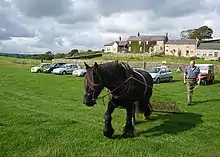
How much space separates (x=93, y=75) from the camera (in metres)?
8.59

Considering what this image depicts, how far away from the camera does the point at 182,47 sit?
124688mm

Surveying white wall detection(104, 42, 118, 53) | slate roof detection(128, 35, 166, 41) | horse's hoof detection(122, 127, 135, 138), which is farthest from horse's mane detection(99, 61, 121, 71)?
white wall detection(104, 42, 118, 53)

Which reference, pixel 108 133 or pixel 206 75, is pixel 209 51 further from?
pixel 108 133

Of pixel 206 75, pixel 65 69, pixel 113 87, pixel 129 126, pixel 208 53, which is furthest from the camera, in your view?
pixel 208 53

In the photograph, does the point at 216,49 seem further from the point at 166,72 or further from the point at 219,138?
the point at 219,138

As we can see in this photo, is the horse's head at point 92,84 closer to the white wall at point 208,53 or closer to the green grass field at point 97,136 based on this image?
the green grass field at point 97,136

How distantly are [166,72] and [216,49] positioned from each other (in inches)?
3221

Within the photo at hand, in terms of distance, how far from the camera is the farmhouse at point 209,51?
377 feet

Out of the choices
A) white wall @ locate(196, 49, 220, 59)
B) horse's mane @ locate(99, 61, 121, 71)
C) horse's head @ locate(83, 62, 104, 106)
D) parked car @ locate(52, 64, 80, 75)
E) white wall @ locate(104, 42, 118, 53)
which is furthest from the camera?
white wall @ locate(104, 42, 118, 53)

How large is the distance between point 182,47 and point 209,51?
1160 cm

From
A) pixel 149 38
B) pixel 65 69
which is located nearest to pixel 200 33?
pixel 149 38

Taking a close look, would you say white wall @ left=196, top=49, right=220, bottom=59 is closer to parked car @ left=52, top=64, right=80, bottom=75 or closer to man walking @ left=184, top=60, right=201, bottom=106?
parked car @ left=52, top=64, right=80, bottom=75

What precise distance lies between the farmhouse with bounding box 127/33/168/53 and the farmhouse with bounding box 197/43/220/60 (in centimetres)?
1772

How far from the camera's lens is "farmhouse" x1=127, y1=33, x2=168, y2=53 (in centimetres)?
13338
